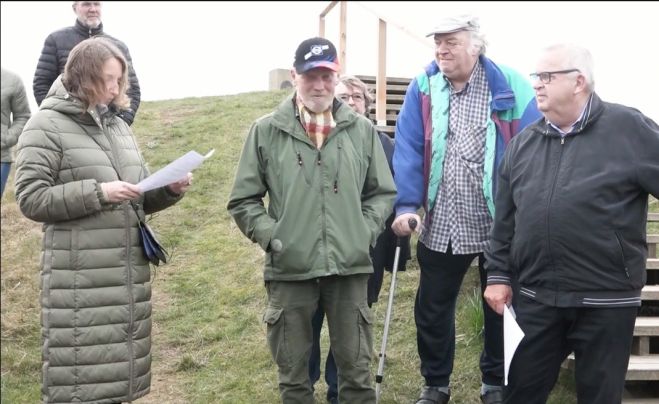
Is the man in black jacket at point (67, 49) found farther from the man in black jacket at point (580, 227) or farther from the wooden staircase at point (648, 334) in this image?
the wooden staircase at point (648, 334)

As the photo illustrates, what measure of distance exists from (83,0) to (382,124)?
374cm

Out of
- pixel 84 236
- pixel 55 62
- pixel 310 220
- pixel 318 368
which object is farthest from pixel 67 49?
pixel 310 220

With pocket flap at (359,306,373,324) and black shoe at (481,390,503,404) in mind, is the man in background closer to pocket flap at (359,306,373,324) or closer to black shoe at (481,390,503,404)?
pocket flap at (359,306,373,324)

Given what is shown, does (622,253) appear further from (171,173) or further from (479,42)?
(171,173)

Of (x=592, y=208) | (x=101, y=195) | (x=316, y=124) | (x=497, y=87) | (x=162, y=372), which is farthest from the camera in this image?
(x=162, y=372)

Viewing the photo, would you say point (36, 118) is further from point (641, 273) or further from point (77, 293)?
point (641, 273)

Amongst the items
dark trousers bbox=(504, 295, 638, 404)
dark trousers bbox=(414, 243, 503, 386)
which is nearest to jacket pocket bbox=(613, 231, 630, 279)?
dark trousers bbox=(504, 295, 638, 404)

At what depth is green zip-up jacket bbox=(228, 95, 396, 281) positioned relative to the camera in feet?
13.2

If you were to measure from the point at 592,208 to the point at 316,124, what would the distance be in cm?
142

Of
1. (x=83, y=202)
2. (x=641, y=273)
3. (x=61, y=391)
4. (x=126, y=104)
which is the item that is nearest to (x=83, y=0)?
(x=126, y=104)

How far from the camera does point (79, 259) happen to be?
3867 millimetres

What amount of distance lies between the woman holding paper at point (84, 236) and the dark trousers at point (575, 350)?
1860 mm

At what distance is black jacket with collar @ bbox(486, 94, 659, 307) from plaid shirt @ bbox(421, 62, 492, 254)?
32.9 inches

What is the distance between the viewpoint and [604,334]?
11.9 feet
